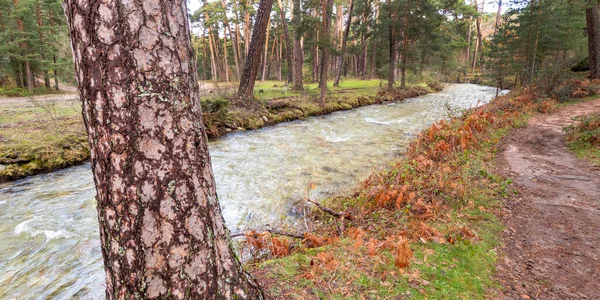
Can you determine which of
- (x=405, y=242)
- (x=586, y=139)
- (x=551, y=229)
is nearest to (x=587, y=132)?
(x=586, y=139)

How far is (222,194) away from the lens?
5.89 m

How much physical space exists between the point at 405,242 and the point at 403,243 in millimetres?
46

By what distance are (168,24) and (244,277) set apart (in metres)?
1.50

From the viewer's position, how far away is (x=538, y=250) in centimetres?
305

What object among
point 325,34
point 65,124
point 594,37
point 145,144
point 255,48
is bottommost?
point 65,124

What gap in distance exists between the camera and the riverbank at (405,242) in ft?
7.88

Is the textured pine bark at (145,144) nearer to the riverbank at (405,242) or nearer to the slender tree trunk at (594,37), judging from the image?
the riverbank at (405,242)

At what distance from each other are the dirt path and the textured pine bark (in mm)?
2599

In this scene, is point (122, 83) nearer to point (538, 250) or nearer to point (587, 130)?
point (538, 250)

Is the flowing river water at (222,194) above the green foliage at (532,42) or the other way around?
the other way around

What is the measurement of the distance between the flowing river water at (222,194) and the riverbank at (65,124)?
1.41 ft

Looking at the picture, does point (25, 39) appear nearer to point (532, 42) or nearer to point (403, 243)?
point (403, 243)

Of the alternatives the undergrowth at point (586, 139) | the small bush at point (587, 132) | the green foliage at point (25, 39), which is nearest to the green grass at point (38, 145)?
the undergrowth at point (586, 139)

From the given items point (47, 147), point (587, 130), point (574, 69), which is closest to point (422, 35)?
point (574, 69)
